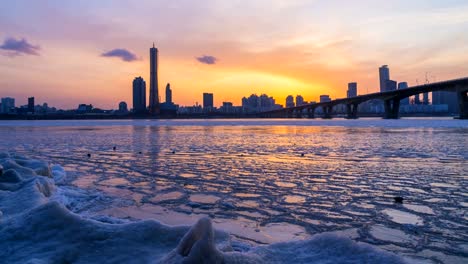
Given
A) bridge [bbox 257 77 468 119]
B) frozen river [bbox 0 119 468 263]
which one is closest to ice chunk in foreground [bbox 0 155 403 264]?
frozen river [bbox 0 119 468 263]

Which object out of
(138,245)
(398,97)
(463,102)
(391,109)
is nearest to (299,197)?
(138,245)

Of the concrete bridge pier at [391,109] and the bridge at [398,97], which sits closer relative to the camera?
the bridge at [398,97]

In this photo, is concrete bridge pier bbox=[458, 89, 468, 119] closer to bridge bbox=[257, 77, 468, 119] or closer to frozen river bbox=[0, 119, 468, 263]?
bridge bbox=[257, 77, 468, 119]

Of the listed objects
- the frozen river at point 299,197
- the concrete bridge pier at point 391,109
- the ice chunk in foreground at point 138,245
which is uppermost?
the concrete bridge pier at point 391,109

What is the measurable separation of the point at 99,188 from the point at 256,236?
15.4ft

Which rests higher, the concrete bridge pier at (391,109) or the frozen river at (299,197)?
the concrete bridge pier at (391,109)

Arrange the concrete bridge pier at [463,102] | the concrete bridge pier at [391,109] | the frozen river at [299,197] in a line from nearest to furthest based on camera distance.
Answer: the frozen river at [299,197] → the concrete bridge pier at [463,102] → the concrete bridge pier at [391,109]

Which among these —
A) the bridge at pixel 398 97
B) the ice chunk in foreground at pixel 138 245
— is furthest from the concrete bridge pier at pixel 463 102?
the ice chunk in foreground at pixel 138 245

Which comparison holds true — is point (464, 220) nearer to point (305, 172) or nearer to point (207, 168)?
point (305, 172)

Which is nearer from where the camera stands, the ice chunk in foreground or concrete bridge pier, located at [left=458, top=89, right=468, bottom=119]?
the ice chunk in foreground

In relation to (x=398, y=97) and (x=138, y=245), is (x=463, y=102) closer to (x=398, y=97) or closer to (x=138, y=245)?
(x=398, y=97)

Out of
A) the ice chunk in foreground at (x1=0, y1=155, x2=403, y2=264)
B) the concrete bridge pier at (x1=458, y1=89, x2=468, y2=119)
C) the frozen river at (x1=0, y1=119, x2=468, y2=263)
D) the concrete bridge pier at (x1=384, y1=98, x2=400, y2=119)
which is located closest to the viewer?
the ice chunk in foreground at (x1=0, y1=155, x2=403, y2=264)

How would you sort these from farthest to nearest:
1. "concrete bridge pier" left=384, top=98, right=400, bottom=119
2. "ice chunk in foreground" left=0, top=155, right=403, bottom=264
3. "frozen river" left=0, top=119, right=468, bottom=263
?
"concrete bridge pier" left=384, top=98, right=400, bottom=119
"frozen river" left=0, top=119, right=468, bottom=263
"ice chunk in foreground" left=0, top=155, right=403, bottom=264

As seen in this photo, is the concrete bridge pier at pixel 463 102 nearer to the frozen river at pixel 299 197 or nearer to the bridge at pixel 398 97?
the bridge at pixel 398 97
